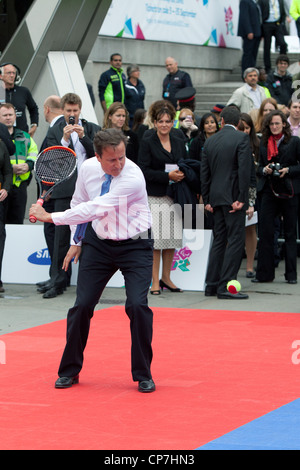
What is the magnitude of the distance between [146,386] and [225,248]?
4.71 metres

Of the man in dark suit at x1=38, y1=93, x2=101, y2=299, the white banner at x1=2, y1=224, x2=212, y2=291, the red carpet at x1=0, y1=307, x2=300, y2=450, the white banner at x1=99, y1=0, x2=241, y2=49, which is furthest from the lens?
the white banner at x1=99, y1=0, x2=241, y2=49

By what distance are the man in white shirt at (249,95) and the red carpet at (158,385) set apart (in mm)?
6581

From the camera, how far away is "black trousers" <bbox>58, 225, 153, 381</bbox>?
7023 millimetres

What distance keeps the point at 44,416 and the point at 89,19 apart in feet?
35.0

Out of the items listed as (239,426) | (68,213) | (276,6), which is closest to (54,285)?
(68,213)

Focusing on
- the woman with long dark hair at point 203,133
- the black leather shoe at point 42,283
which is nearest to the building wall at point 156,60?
the woman with long dark hair at point 203,133

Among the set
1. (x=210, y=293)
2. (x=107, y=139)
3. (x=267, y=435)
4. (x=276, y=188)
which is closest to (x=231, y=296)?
(x=210, y=293)

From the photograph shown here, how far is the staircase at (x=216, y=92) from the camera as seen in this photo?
67.6 feet

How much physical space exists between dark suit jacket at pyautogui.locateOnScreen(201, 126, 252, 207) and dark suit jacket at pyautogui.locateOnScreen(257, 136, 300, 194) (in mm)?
1083

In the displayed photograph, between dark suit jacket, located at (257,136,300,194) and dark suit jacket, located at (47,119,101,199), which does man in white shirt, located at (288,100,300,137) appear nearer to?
dark suit jacket, located at (257,136,300,194)

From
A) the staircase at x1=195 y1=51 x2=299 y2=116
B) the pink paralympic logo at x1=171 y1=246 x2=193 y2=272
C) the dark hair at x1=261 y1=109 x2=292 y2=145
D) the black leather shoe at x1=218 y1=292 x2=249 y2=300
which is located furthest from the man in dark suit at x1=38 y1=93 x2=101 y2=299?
the staircase at x1=195 y1=51 x2=299 y2=116

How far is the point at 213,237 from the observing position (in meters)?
11.8
